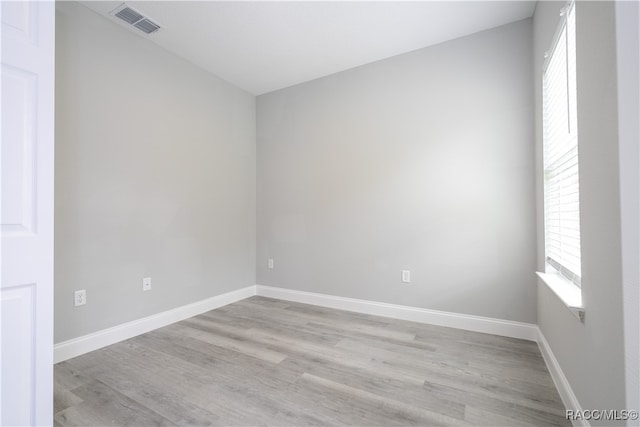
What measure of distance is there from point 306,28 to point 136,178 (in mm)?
2017

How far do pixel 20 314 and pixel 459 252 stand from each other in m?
2.92

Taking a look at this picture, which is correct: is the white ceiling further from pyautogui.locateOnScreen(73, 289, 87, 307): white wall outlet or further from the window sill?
pyautogui.locateOnScreen(73, 289, 87, 307): white wall outlet

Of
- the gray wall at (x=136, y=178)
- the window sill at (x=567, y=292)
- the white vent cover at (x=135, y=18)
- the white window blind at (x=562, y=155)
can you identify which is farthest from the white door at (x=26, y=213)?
the white window blind at (x=562, y=155)

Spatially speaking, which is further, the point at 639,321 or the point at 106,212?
the point at 106,212

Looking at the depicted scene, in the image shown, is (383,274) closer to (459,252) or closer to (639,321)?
(459,252)

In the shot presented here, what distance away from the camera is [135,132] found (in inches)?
104

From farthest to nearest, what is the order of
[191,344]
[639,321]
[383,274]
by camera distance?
[383,274]
[191,344]
[639,321]

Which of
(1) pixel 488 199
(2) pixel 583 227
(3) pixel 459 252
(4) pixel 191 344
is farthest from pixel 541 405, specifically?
(4) pixel 191 344

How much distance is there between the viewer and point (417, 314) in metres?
2.93

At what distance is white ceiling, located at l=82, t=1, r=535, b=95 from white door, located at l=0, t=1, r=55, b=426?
150 cm

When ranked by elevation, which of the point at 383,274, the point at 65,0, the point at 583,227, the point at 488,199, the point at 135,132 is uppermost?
the point at 65,0

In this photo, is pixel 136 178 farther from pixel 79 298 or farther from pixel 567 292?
pixel 567 292

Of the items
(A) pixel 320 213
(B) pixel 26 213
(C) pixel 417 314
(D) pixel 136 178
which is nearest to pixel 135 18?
(D) pixel 136 178

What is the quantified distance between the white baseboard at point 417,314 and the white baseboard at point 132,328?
0.73m
